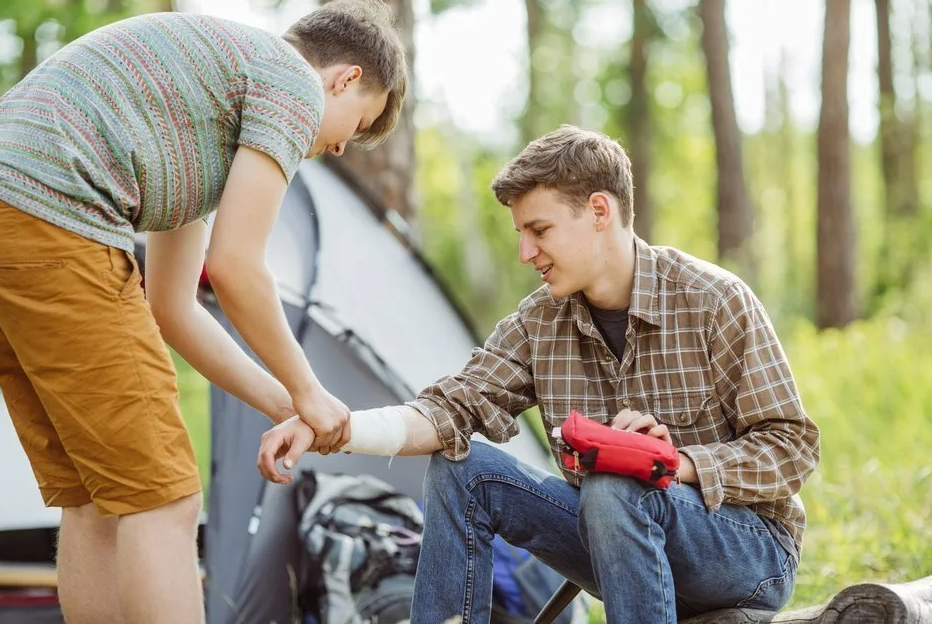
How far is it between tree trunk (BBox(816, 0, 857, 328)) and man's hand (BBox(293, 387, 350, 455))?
8.13 metres

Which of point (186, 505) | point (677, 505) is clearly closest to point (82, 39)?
point (186, 505)

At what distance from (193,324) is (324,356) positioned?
3.12ft

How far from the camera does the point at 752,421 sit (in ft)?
6.52

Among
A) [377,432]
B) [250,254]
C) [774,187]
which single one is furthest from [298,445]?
[774,187]

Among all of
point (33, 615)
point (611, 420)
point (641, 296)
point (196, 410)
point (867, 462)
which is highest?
point (641, 296)

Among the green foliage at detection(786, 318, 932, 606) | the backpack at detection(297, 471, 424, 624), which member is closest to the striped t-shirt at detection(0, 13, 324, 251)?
the backpack at detection(297, 471, 424, 624)

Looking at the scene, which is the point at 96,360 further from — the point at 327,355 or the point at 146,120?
the point at 327,355

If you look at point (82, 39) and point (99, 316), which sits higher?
point (82, 39)

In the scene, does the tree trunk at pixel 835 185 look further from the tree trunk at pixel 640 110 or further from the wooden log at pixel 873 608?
the wooden log at pixel 873 608

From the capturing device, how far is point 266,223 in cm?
172

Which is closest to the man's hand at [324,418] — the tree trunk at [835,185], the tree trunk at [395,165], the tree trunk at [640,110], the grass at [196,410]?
the tree trunk at [395,165]

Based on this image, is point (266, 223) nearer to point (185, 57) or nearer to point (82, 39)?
point (185, 57)

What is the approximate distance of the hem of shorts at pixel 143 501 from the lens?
1.71 meters

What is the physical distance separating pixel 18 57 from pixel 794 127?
2442 cm
